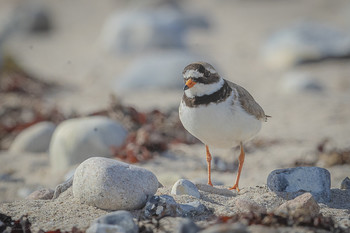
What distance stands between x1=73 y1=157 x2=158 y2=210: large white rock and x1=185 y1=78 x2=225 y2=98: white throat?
28.2 inches

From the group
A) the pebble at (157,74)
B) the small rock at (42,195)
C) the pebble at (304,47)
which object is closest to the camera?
the small rock at (42,195)

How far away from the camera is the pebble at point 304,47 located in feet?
37.8

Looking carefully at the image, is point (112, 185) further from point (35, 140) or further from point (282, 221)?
point (35, 140)

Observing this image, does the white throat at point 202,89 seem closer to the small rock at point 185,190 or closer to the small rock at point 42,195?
the small rock at point 185,190

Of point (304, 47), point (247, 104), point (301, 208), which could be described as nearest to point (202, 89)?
point (247, 104)

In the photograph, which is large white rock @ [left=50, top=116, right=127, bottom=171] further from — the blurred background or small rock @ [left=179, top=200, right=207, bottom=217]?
small rock @ [left=179, top=200, right=207, bottom=217]

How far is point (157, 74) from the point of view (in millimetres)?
9930

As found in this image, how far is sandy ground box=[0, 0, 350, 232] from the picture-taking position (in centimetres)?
570

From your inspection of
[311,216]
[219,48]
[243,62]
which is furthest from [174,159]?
[219,48]

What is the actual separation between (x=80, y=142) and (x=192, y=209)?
2635 mm

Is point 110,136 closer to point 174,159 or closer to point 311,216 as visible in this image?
point 174,159

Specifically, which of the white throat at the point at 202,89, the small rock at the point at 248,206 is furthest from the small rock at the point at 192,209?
the white throat at the point at 202,89

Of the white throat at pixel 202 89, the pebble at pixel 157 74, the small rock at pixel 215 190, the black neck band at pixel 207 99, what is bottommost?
the small rock at pixel 215 190

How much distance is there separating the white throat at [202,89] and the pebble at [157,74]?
6001mm
